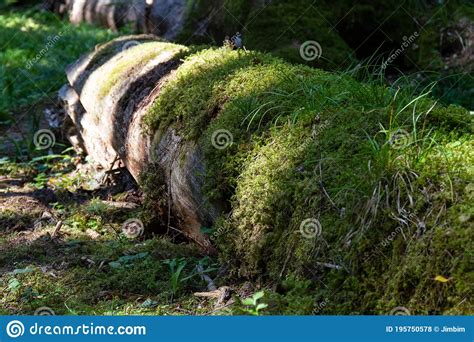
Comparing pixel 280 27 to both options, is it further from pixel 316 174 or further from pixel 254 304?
pixel 254 304

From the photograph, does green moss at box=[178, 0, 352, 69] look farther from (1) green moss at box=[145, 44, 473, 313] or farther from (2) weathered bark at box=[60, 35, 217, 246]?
(1) green moss at box=[145, 44, 473, 313]

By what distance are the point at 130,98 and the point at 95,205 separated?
0.94 metres

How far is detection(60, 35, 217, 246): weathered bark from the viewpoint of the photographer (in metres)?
Answer: 4.61

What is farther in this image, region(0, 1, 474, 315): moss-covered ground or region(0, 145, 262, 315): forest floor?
region(0, 145, 262, 315): forest floor

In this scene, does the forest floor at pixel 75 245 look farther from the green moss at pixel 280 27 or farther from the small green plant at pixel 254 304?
the green moss at pixel 280 27

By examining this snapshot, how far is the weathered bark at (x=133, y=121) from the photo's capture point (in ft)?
15.1

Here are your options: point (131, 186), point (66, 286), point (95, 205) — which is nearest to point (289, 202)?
point (66, 286)

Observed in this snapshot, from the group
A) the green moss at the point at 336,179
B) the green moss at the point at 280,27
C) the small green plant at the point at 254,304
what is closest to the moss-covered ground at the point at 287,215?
the green moss at the point at 336,179

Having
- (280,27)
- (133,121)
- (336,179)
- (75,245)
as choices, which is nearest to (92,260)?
(75,245)

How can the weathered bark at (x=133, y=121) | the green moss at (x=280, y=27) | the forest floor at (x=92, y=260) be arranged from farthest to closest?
the green moss at (x=280, y=27) < the weathered bark at (x=133, y=121) < the forest floor at (x=92, y=260)

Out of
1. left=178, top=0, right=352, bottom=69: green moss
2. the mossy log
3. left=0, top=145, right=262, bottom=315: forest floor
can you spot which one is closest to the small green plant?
left=0, top=145, right=262, bottom=315: forest floor

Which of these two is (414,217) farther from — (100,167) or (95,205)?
(100,167)

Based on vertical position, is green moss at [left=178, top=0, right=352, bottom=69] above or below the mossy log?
above

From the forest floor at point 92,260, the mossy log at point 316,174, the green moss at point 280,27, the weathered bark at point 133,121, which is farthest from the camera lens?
the green moss at point 280,27
